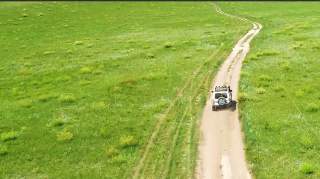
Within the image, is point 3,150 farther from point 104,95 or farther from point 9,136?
point 104,95

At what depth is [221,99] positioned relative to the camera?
42.7 metres

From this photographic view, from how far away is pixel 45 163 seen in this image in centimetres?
3466

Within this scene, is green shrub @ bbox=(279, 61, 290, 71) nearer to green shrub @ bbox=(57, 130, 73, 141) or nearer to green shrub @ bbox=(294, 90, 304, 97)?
green shrub @ bbox=(294, 90, 304, 97)

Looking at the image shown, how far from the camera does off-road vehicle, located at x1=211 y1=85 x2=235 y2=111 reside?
140ft

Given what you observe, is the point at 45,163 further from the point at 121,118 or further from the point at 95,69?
the point at 95,69

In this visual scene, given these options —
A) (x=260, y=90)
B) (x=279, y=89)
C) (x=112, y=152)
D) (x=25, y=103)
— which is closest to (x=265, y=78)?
(x=279, y=89)

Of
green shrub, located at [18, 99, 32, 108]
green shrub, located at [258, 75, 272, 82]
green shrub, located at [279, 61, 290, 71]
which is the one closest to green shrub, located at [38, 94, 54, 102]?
green shrub, located at [18, 99, 32, 108]

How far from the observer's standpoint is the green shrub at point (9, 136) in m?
39.0

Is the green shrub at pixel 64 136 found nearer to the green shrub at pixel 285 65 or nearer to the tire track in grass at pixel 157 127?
the tire track in grass at pixel 157 127

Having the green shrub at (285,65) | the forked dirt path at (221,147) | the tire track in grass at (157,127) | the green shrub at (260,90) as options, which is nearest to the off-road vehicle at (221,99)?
the forked dirt path at (221,147)

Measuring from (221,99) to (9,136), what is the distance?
57.9 feet

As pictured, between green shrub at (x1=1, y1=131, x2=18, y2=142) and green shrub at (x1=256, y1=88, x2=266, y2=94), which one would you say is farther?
green shrub at (x1=256, y1=88, x2=266, y2=94)

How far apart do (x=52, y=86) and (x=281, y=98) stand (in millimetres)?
24345

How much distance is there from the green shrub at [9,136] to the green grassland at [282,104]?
1807 centimetres
